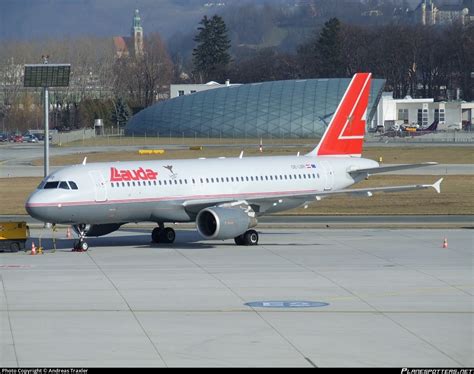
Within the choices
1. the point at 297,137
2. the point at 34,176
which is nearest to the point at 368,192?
the point at 34,176

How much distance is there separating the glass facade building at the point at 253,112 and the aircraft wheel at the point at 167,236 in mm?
116549

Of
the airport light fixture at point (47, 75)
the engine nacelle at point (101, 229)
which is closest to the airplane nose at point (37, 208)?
the engine nacelle at point (101, 229)

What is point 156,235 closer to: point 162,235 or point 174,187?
point 162,235

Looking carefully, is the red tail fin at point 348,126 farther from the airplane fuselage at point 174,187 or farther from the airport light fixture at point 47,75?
the airport light fixture at point 47,75

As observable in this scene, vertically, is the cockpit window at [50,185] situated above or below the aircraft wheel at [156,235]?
above

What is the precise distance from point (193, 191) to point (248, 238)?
3.15m

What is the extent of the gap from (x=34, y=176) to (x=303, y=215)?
37.5 metres

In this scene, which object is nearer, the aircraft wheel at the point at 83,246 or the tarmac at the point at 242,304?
the tarmac at the point at 242,304

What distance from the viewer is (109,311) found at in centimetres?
3133

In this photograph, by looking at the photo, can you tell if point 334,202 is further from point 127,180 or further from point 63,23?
point 63,23

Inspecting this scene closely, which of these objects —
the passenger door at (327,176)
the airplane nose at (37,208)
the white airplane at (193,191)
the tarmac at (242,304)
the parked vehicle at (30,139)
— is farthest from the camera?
the parked vehicle at (30,139)

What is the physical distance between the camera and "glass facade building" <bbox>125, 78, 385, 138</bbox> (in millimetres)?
168000

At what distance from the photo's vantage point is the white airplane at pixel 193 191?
149 feet

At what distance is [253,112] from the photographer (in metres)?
172
